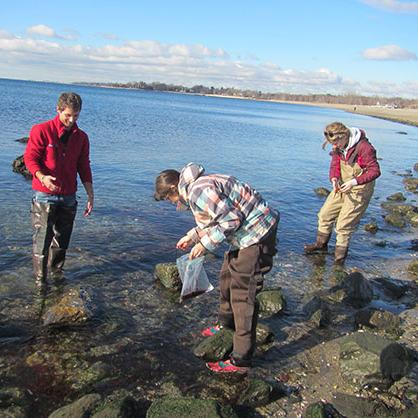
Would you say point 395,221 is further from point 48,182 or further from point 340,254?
point 48,182

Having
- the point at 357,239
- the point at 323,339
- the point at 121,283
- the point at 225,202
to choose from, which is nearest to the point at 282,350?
the point at 323,339

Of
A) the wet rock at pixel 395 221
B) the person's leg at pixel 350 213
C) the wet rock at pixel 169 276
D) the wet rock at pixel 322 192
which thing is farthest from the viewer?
the wet rock at pixel 322 192

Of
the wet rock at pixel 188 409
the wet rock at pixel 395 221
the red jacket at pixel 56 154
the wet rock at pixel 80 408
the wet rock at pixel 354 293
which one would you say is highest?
the red jacket at pixel 56 154

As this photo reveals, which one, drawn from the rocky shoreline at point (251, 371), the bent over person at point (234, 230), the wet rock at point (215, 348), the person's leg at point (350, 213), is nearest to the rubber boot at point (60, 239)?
the rocky shoreline at point (251, 371)

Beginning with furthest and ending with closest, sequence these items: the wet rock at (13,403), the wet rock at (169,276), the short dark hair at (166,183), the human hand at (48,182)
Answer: the wet rock at (169,276) → the human hand at (48,182) → the short dark hair at (166,183) → the wet rock at (13,403)

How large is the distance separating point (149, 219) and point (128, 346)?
6.44 m

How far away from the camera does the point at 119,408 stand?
13.8 feet

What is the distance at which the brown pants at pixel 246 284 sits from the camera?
485 cm

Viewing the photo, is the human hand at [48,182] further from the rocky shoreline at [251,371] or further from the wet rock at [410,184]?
the wet rock at [410,184]

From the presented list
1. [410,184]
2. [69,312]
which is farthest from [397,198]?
[69,312]

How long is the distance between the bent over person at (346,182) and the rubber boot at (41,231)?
5.15 m

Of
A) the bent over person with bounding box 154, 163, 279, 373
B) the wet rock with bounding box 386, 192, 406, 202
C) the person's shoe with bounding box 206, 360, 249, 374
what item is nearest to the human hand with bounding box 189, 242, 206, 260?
the bent over person with bounding box 154, 163, 279, 373

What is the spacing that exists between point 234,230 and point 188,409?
1.82m

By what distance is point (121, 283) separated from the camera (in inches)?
302
